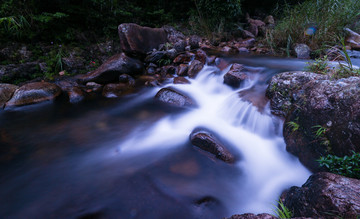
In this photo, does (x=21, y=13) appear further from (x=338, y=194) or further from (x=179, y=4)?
(x=338, y=194)

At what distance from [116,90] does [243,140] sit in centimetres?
378

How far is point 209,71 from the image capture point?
19.0 feet

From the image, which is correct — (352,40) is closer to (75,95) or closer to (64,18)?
(75,95)

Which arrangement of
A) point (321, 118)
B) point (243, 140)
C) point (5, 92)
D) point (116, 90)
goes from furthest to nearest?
point (116, 90) < point (5, 92) < point (243, 140) < point (321, 118)

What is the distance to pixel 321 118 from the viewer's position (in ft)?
7.52

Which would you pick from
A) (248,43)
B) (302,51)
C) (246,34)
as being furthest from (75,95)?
(246,34)

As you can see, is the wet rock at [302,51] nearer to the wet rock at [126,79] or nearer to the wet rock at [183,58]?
the wet rock at [183,58]

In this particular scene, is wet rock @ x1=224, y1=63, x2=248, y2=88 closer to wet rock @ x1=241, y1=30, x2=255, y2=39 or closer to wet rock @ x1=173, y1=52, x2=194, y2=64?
wet rock @ x1=173, y1=52, x2=194, y2=64

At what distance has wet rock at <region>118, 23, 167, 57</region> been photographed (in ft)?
20.6

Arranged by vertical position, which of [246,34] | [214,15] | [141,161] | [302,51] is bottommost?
[141,161]

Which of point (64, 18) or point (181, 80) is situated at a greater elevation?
point (64, 18)

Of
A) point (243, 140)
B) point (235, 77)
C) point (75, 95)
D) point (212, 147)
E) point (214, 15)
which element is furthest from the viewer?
point (214, 15)

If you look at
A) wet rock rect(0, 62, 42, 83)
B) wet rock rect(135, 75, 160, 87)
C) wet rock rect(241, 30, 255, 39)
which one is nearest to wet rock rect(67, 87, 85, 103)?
wet rock rect(135, 75, 160, 87)

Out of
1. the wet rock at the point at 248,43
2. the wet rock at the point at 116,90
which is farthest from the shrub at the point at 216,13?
the wet rock at the point at 116,90
